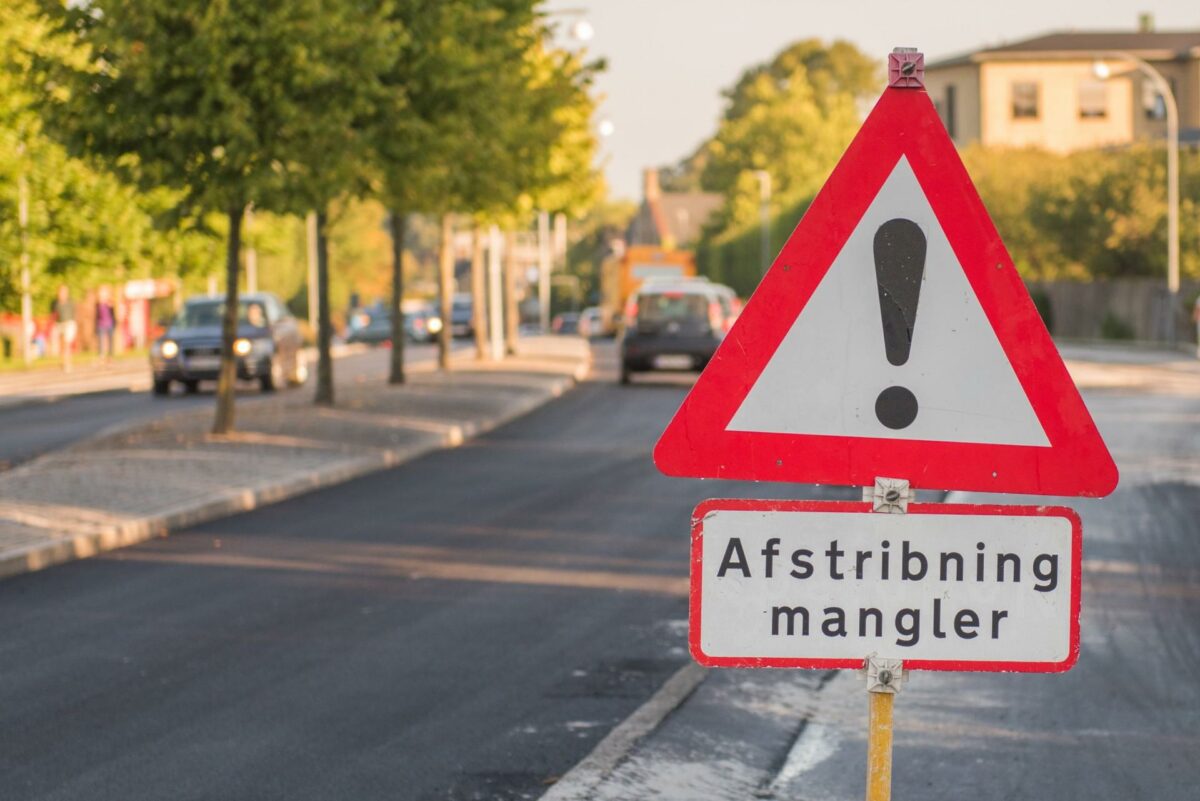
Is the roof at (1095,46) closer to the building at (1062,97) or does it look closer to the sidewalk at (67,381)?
the building at (1062,97)

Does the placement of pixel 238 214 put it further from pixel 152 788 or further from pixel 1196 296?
pixel 1196 296

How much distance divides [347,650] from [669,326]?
25019 mm

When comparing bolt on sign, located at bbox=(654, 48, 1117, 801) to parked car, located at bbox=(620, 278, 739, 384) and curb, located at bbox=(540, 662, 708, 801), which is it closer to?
curb, located at bbox=(540, 662, 708, 801)

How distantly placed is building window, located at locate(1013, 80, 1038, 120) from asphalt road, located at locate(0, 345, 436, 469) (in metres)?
53.5

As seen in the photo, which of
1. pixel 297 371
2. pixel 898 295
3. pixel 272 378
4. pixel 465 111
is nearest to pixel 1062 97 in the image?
pixel 297 371

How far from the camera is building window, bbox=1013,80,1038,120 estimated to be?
283 feet

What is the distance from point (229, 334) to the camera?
68.4 ft

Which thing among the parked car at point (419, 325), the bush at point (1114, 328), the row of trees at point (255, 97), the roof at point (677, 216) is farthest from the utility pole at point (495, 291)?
the roof at point (677, 216)

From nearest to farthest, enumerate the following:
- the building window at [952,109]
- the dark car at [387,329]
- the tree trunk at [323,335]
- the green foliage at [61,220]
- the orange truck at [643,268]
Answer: the tree trunk at [323,335] → the green foliage at [61,220] → the orange truck at [643,268] → the dark car at [387,329] → the building window at [952,109]

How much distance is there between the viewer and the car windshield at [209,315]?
33.9m

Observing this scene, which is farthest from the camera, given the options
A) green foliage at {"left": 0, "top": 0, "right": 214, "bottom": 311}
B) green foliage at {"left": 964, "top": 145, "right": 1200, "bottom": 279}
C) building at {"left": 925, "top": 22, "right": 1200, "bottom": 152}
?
building at {"left": 925, "top": 22, "right": 1200, "bottom": 152}

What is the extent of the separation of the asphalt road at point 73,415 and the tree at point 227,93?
3.61 meters

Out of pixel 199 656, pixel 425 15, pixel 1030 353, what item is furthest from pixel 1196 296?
pixel 1030 353

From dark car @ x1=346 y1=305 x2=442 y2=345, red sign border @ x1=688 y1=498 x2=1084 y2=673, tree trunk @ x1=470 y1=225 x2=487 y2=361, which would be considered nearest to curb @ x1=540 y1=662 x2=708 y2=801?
red sign border @ x1=688 y1=498 x2=1084 y2=673
